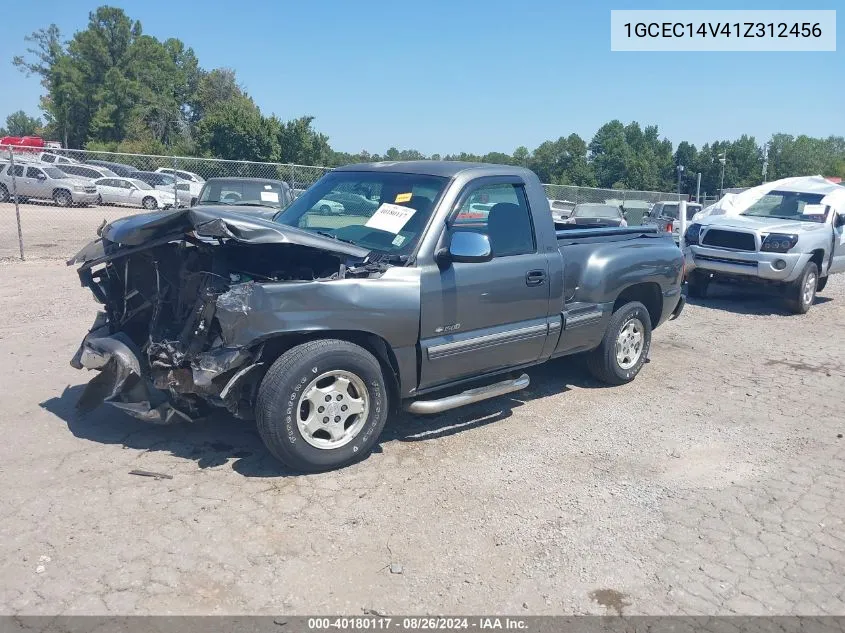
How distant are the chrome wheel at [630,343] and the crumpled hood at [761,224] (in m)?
5.43

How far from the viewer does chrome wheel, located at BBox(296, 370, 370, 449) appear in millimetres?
4293

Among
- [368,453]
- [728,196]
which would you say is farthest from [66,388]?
[728,196]

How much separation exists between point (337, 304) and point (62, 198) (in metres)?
23.5

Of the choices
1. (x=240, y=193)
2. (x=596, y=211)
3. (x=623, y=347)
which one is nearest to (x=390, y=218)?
(x=623, y=347)

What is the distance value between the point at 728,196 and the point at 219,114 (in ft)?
140

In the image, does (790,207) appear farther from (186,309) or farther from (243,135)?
(243,135)

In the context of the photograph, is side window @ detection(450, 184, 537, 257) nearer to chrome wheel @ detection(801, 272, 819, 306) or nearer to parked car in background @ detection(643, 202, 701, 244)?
chrome wheel @ detection(801, 272, 819, 306)

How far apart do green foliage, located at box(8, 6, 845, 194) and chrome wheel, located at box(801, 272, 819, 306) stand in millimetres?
32095

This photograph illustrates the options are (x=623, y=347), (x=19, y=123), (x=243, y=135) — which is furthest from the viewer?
(x=19, y=123)

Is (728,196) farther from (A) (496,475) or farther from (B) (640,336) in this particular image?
(A) (496,475)

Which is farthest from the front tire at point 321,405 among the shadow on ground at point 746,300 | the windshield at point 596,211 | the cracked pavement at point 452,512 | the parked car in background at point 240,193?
the windshield at point 596,211

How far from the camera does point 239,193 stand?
13.3 meters

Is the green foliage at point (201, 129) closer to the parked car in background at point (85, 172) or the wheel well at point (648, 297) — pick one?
the parked car in background at point (85, 172)

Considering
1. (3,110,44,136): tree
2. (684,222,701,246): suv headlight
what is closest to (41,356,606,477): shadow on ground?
(684,222,701,246): suv headlight
